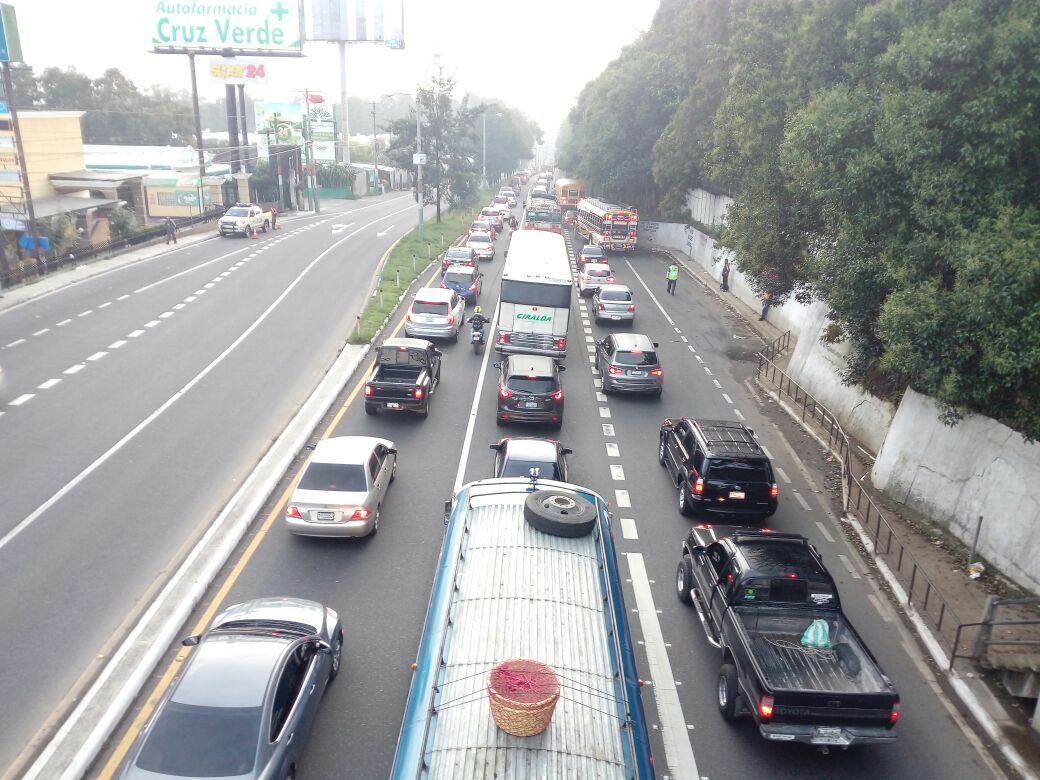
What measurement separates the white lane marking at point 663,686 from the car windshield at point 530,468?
2288mm

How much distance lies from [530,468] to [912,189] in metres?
8.78

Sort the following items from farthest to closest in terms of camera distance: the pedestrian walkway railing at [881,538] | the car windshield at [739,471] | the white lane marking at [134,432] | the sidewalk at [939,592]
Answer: the car windshield at [739,471]
the white lane marking at [134,432]
the pedestrian walkway railing at [881,538]
the sidewalk at [939,592]

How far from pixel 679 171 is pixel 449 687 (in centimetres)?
4753

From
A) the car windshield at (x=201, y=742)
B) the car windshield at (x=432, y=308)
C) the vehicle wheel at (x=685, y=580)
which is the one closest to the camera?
the car windshield at (x=201, y=742)

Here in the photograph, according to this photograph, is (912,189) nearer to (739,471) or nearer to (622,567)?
(739,471)

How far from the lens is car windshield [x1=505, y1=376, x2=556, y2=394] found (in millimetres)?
19609

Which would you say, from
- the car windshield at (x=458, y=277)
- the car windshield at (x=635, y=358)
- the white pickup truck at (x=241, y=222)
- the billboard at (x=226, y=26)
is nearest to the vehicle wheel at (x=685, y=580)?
the car windshield at (x=635, y=358)

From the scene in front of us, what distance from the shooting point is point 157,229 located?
48031 millimetres

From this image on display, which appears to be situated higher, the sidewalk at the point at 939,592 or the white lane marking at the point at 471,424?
the sidewalk at the point at 939,592

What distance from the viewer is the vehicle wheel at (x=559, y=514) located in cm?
936

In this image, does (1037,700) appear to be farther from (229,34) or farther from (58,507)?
(229,34)

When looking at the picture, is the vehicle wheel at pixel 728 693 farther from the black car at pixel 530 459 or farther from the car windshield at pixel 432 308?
the car windshield at pixel 432 308

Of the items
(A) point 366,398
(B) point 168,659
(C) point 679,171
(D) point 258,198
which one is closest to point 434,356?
(A) point 366,398

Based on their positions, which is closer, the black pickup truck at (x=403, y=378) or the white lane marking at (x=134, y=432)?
the white lane marking at (x=134, y=432)
